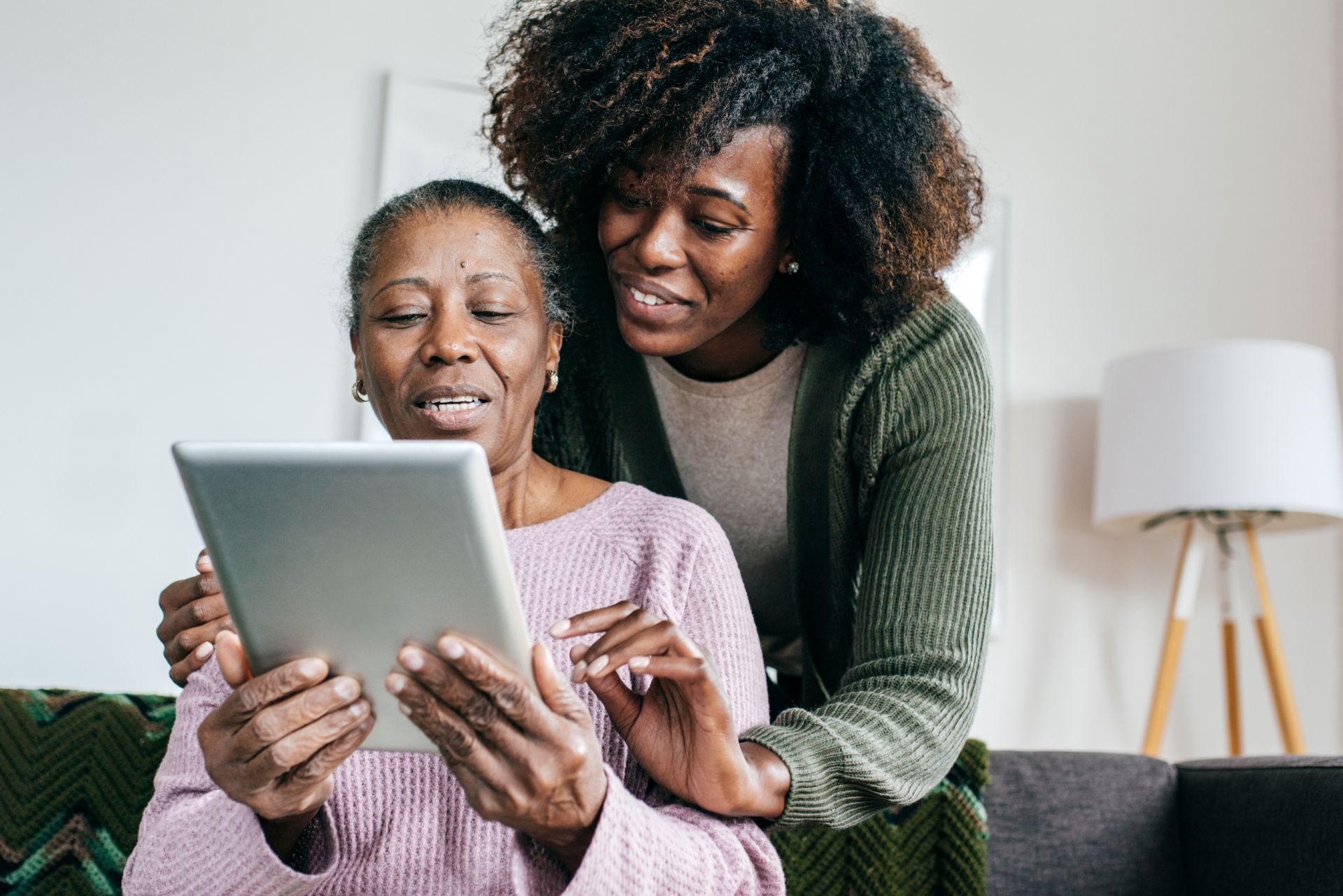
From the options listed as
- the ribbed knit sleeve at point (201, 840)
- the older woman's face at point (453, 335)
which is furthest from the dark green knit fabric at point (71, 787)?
the older woman's face at point (453, 335)

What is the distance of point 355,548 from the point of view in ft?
2.63

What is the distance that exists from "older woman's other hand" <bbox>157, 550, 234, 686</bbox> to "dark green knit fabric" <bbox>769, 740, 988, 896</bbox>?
76 centimetres

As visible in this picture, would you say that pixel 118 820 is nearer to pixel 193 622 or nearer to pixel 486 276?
pixel 193 622

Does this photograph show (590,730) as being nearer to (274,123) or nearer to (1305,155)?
(274,123)

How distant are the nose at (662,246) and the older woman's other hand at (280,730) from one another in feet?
1.93

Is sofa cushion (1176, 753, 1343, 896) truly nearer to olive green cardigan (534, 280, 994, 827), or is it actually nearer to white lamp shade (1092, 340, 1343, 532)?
olive green cardigan (534, 280, 994, 827)

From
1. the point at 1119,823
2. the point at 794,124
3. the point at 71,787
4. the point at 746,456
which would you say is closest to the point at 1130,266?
the point at 1119,823

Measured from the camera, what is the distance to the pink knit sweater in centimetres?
95

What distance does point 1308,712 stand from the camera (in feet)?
10.6

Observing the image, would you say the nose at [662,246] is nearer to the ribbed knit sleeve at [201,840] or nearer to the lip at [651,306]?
the lip at [651,306]

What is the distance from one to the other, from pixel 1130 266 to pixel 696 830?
265cm

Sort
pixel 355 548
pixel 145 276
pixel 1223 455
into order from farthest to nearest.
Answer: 1. pixel 1223 455
2. pixel 145 276
3. pixel 355 548

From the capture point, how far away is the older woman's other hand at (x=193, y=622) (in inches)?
44.2

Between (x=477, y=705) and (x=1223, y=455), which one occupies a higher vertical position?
(x=1223, y=455)
